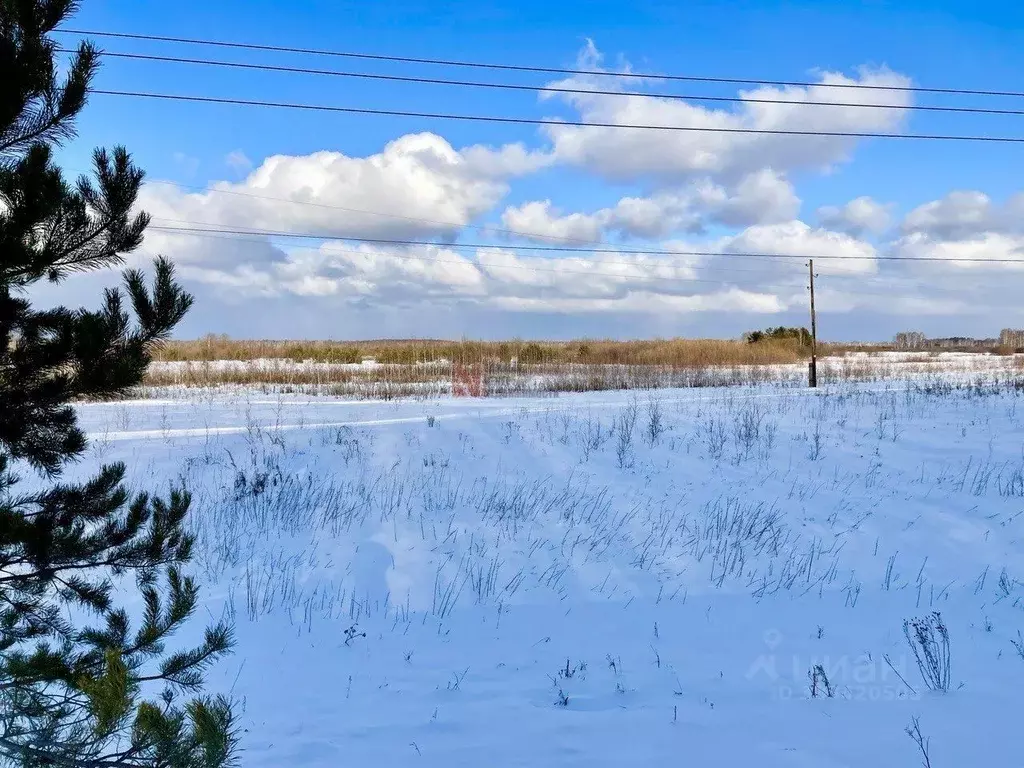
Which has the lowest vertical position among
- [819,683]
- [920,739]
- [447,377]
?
[819,683]

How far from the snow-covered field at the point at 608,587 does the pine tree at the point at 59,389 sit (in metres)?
1.10

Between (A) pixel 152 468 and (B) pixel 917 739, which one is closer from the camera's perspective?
(B) pixel 917 739

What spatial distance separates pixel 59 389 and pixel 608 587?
4.50 metres

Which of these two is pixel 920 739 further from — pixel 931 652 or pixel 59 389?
pixel 59 389

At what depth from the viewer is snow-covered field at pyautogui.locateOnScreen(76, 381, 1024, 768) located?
11.8 feet

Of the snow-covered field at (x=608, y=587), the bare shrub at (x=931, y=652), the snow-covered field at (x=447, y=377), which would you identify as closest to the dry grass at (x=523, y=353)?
the snow-covered field at (x=447, y=377)

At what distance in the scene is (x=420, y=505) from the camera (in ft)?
25.7

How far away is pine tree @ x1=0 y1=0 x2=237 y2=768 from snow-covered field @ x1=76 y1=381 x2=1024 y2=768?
1097mm

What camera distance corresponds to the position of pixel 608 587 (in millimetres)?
5840

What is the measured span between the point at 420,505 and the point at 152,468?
4.29 metres

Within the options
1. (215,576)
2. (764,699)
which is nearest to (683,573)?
(764,699)

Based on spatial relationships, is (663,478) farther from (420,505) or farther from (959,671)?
(959,671)

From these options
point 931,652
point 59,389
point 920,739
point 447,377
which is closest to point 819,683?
point 931,652

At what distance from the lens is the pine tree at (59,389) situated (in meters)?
2.49
